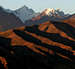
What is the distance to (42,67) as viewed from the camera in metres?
74.4

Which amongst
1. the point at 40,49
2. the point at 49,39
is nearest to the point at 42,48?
the point at 40,49

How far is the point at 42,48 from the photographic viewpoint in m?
95.2

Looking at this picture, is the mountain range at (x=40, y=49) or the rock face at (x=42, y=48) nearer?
the mountain range at (x=40, y=49)

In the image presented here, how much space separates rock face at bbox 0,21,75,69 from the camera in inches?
2970

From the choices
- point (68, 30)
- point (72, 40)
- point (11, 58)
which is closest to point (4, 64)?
point (11, 58)

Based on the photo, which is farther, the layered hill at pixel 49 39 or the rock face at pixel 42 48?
the layered hill at pixel 49 39

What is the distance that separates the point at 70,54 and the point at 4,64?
3972 centimetres

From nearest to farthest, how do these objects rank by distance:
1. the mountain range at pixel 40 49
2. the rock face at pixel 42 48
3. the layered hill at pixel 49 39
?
1. the mountain range at pixel 40 49
2. the rock face at pixel 42 48
3. the layered hill at pixel 49 39

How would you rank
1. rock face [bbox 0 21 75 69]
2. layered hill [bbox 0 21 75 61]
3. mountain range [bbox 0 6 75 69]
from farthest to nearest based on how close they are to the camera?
layered hill [bbox 0 21 75 61], rock face [bbox 0 21 75 69], mountain range [bbox 0 6 75 69]

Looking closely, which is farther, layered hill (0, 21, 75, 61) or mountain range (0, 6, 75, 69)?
layered hill (0, 21, 75, 61)

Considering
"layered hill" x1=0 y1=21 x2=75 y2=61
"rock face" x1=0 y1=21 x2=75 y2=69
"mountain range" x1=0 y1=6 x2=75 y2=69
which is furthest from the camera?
"layered hill" x1=0 y1=21 x2=75 y2=61

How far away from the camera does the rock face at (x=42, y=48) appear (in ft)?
248

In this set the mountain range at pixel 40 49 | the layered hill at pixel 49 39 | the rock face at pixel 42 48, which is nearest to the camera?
the mountain range at pixel 40 49

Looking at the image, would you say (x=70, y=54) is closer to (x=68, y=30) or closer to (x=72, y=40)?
(x=72, y=40)
